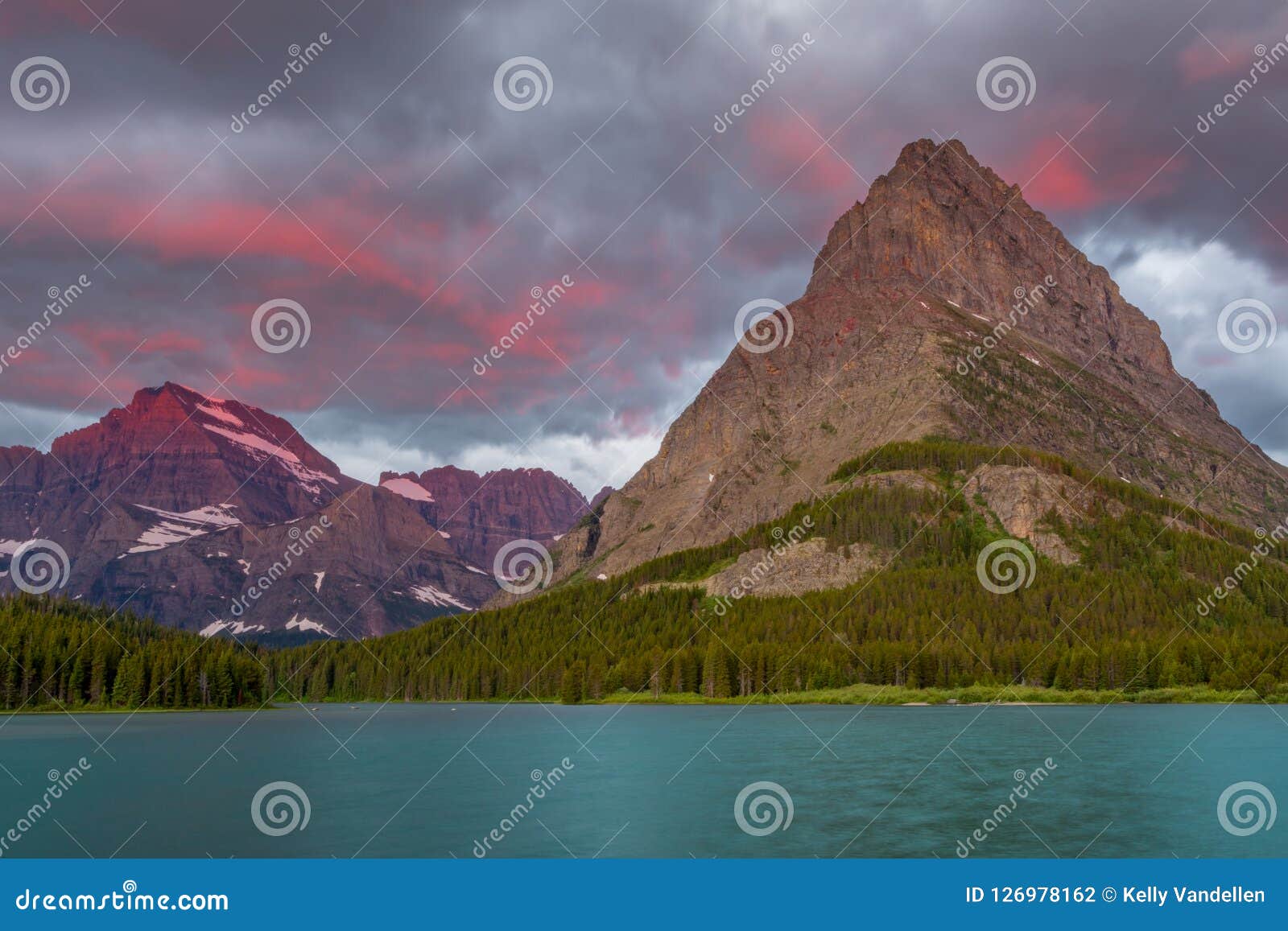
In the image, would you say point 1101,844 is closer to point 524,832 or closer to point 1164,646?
point 524,832

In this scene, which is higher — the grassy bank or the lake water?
the grassy bank

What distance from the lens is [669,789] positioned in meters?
63.0

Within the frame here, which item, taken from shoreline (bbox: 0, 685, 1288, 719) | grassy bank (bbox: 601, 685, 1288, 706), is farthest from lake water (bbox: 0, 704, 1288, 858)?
grassy bank (bbox: 601, 685, 1288, 706)

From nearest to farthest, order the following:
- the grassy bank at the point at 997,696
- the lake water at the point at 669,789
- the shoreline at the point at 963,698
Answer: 1. the lake water at the point at 669,789
2. the shoreline at the point at 963,698
3. the grassy bank at the point at 997,696

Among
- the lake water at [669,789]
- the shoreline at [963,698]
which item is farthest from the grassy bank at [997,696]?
the lake water at [669,789]

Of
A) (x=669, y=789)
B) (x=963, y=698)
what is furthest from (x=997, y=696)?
(x=669, y=789)

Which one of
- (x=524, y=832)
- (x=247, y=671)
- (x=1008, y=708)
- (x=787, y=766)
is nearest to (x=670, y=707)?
(x=1008, y=708)

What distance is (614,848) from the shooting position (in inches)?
1740

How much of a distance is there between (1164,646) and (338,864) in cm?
17064

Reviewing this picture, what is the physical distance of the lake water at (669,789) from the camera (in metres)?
45.0

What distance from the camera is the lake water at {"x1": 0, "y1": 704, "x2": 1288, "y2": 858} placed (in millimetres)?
44969

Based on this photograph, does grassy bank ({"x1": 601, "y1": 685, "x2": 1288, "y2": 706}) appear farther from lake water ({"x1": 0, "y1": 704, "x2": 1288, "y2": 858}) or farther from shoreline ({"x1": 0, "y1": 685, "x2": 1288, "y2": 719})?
lake water ({"x1": 0, "y1": 704, "x2": 1288, "y2": 858})

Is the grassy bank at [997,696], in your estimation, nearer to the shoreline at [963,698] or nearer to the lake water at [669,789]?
the shoreline at [963,698]

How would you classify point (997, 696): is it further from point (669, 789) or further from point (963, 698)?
point (669, 789)
